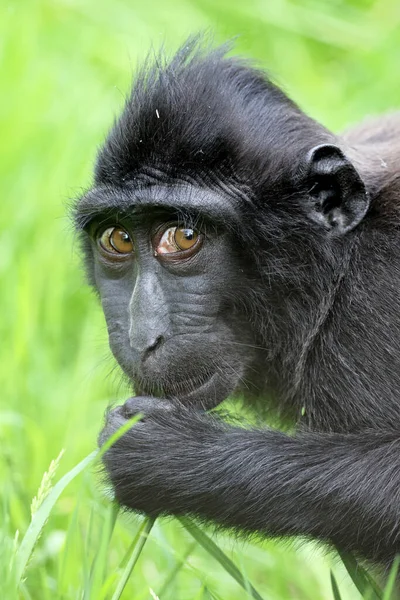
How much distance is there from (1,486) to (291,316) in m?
1.90

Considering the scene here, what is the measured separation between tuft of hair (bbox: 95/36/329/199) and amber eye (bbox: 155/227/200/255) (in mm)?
251

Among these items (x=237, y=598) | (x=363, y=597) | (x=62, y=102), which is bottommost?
(x=237, y=598)

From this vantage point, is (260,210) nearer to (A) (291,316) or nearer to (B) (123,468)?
(A) (291,316)

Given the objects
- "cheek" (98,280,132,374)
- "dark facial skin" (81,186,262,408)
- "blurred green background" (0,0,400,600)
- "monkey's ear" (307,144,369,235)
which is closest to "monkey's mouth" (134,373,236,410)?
"dark facial skin" (81,186,262,408)

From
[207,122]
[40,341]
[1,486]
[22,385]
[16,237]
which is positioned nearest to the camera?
[207,122]

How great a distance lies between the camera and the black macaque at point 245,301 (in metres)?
4.98

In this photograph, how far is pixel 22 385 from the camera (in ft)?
24.2

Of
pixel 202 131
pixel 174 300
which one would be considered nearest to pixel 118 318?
pixel 174 300

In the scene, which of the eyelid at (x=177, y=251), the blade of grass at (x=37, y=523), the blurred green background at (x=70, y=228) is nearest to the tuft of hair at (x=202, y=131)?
the eyelid at (x=177, y=251)

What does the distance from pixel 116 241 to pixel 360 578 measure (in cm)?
197

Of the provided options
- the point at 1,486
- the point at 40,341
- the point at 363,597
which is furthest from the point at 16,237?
the point at 363,597

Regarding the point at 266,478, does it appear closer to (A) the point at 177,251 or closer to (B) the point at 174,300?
(B) the point at 174,300

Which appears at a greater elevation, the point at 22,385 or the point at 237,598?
the point at 22,385

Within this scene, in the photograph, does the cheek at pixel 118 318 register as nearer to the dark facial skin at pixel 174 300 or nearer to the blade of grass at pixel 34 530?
the dark facial skin at pixel 174 300
